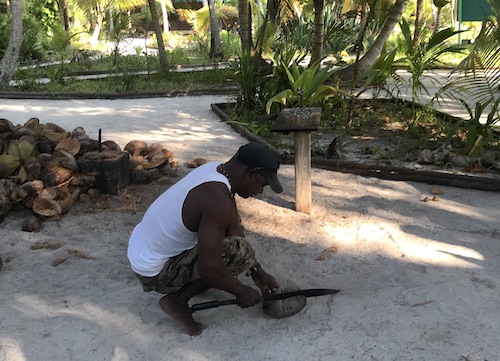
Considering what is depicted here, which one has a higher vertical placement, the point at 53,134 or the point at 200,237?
the point at 53,134

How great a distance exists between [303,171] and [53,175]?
196 cm

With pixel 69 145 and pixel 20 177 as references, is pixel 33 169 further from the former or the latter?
pixel 69 145

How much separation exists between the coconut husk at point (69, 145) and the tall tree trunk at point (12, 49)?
28.8 ft

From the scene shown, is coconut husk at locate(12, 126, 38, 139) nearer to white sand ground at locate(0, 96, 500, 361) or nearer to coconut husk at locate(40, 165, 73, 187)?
coconut husk at locate(40, 165, 73, 187)

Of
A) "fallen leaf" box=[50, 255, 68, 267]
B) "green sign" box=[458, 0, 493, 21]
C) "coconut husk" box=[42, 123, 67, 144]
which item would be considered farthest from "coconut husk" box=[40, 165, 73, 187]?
"green sign" box=[458, 0, 493, 21]

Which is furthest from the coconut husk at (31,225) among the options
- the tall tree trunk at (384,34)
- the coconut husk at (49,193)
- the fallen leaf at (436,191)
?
the tall tree trunk at (384,34)

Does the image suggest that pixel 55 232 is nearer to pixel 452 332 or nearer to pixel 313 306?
pixel 313 306

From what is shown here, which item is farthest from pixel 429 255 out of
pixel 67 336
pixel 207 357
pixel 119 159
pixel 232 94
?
pixel 232 94

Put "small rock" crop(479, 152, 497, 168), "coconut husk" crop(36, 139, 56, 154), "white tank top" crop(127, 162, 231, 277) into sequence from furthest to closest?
1. "small rock" crop(479, 152, 497, 168)
2. "coconut husk" crop(36, 139, 56, 154)
3. "white tank top" crop(127, 162, 231, 277)

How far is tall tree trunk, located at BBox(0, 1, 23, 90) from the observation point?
1172 cm

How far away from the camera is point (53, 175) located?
158 inches

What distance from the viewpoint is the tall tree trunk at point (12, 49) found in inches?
461

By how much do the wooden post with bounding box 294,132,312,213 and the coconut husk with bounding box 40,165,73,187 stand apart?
1.86 m

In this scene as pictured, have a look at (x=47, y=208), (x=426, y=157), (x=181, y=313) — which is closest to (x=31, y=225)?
(x=47, y=208)
